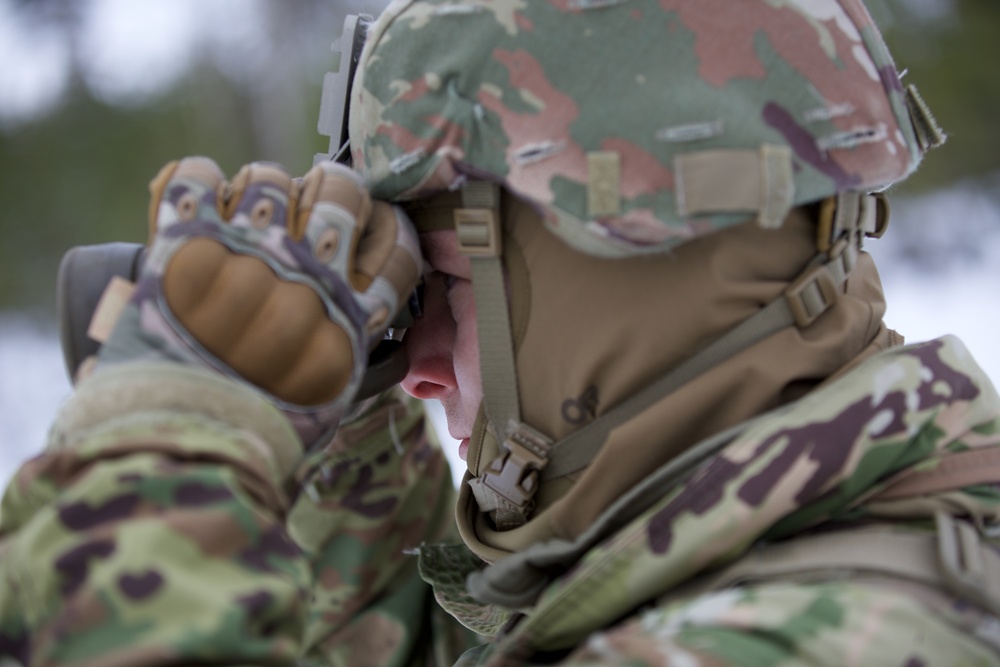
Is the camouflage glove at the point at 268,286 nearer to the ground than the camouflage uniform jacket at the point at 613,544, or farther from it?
farther from it

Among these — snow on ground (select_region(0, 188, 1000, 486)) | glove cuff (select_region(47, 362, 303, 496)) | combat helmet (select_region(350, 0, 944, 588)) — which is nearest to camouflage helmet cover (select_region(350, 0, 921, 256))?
combat helmet (select_region(350, 0, 944, 588))

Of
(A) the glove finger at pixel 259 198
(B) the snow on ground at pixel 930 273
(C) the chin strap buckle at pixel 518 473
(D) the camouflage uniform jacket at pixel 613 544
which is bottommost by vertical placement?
(B) the snow on ground at pixel 930 273

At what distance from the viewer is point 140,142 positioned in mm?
6422

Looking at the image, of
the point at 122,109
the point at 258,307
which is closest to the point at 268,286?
the point at 258,307

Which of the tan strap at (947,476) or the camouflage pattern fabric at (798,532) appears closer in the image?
the camouflage pattern fabric at (798,532)

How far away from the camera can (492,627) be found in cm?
138

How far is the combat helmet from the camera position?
96cm

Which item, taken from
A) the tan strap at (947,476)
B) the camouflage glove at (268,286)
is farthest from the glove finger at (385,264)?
the tan strap at (947,476)

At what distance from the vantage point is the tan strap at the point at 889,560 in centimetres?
85

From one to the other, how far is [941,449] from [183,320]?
2.73ft

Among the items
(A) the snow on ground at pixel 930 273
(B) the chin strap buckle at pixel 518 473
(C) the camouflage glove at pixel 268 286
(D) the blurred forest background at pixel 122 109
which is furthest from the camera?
(D) the blurred forest background at pixel 122 109

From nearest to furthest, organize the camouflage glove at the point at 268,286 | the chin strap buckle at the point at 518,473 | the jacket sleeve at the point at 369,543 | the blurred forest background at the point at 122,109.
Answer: the camouflage glove at the point at 268,286 → the chin strap buckle at the point at 518,473 → the jacket sleeve at the point at 369,543 → the blurred forest background at the point at 122,109

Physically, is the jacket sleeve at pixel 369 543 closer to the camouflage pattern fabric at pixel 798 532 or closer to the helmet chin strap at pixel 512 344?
the helmet chin strap at pixel 512 344

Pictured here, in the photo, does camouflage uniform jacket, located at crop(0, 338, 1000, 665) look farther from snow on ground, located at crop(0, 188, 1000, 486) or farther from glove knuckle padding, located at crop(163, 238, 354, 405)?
snow on ground, located at crop(0, 188, 1000, 486)
